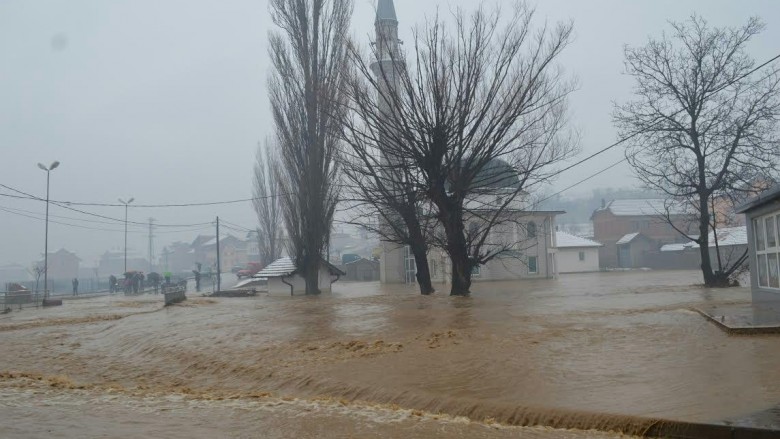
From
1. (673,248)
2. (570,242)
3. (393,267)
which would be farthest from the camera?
(673,248)

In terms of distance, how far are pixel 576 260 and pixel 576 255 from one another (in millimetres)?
507

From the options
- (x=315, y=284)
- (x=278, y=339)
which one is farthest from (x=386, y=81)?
(x=315, y=284)

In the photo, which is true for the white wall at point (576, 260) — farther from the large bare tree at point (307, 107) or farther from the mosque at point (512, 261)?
the large bare tree at point (307, 107)

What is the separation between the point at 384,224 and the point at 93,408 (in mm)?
20756

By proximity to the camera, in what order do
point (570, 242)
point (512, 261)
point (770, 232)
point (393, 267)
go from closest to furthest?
1. point (770, 232)
2. point (512, 261)
3. point (393, 267)
4. point (570, 242)

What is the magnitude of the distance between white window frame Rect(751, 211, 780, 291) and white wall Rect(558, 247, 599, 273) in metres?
49.9

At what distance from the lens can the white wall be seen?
6731 cm

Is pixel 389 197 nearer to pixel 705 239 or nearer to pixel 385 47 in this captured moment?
pixel 385 47

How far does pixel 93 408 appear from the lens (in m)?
9.34

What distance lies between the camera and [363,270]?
71.9 metres

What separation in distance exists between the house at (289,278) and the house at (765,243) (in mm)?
24671

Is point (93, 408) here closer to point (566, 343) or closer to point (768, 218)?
point (566, 343)

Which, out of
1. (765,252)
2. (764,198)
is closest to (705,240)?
(765,252)

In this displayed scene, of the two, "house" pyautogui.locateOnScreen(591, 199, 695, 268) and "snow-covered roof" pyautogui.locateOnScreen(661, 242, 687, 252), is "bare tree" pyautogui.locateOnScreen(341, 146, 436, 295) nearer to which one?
"snow-covered roof" pyautogui.locateOnScreen(661, 242, 687, 252)
